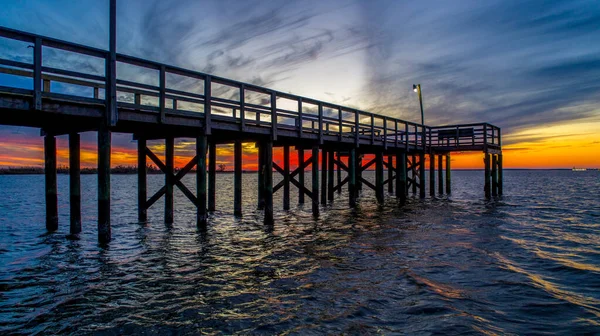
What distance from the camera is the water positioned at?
5.16 metres

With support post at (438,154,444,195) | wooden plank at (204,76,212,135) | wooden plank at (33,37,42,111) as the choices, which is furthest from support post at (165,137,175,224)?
support post at (438,154,444,195)

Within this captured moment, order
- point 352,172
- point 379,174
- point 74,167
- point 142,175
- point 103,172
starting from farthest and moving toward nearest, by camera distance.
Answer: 1. point 379,174
2. point 352,172
3. point 142,175
4. point 74,167
5. point 103,172

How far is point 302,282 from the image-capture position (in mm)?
6934

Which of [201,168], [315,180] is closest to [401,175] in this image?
[315,180]

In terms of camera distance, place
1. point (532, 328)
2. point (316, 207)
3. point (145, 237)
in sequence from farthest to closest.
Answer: point (316, 207), point (145, 237), point (532, 328)

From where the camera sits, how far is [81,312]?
216 inches

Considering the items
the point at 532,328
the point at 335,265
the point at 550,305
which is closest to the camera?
the point at 532,328

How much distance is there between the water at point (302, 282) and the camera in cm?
516

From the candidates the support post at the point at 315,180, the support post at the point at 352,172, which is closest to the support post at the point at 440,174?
the support post at the point at 352,172

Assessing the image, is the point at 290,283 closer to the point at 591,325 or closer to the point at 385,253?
the point at 385,253

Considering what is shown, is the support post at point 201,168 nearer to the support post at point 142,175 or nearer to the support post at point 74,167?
the support post at point 142,175

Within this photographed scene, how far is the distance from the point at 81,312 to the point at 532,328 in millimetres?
6643

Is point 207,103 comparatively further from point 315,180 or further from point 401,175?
point 401,175

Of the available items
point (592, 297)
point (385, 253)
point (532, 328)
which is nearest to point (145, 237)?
point (385, 253)
